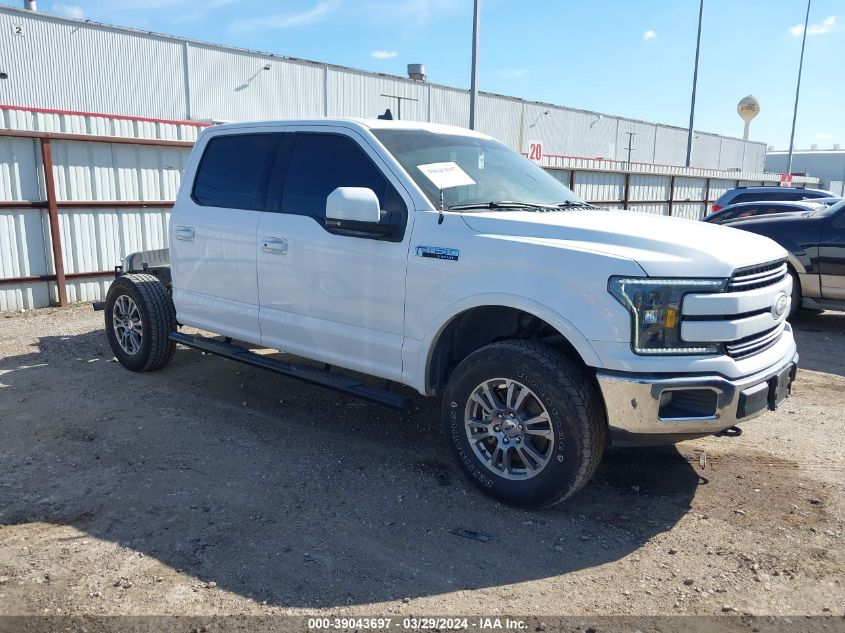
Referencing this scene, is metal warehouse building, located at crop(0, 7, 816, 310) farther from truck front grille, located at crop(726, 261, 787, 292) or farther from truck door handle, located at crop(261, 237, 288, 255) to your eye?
truck front grille, located at crop(726, 261, 787, 292)

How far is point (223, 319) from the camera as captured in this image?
536cm

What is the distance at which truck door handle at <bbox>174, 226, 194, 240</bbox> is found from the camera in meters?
5.47

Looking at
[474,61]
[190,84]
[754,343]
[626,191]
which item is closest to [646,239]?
[754,343]

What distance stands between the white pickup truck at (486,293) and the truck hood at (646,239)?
0.5 inches

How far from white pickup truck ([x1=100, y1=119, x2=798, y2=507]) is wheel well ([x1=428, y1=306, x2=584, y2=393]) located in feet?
0.04

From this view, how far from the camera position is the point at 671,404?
135 inches

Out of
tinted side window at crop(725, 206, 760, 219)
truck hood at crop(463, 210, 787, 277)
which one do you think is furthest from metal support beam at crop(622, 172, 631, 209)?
truck hood at crop(463, 210, 787, 277)

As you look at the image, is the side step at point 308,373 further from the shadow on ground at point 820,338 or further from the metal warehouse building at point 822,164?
the metal warehouse building at point 822,164

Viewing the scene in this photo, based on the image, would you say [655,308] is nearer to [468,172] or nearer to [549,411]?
[549,411]

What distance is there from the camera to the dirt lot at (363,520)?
3064 millimetres

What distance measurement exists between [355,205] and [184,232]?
219 centimetres

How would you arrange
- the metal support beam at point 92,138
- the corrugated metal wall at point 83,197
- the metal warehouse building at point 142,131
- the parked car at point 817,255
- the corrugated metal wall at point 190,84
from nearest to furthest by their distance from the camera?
the parked car at point 817,255
the metal support beam at point 92,138
the corrugated metal wall at point 83,197
the metal warehouse building at point 142,131
the corrugated metal wall at point 190,84

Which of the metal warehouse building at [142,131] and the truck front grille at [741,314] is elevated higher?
the metal warehouse building at [142,131]

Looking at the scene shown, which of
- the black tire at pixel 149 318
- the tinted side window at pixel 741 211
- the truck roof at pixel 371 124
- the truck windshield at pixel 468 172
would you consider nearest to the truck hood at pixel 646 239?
the truck windshield at pixel 468 172
